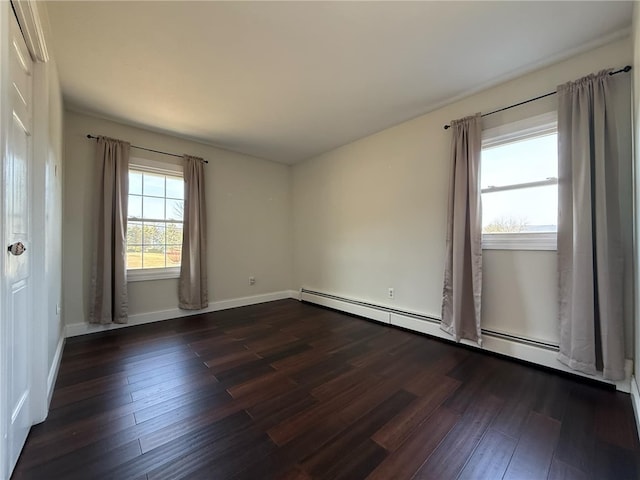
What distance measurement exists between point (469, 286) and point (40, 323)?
129 inches

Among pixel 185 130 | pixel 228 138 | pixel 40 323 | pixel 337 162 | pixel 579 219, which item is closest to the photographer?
pixel 40 323

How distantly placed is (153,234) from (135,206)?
0.42 m

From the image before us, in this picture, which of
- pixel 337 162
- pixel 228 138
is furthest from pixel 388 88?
pixel 228 138

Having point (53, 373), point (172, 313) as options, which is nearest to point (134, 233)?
point (172, 313)

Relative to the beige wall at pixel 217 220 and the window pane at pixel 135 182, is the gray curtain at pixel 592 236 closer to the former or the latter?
the beige wall at pixel 217 220

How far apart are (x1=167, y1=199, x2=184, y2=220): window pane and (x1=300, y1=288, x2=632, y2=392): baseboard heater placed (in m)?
2.39

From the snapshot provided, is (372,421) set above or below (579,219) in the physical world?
below

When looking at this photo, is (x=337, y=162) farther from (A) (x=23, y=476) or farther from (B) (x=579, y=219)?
(A) (x=23, y=476)

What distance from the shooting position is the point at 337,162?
13.5ft

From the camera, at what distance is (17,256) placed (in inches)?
50.3

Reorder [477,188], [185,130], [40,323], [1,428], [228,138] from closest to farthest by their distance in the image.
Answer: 1. [1,428]
2. [40,323]
3. [477,188]
4. [185,130]
5. [228,138]

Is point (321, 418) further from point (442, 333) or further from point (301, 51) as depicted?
point (301, 51)

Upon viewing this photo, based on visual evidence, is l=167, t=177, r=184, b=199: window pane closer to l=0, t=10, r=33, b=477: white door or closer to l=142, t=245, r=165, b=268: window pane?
l=142, t=245, r=165, b=268: window pane

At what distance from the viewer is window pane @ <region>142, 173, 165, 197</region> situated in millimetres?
3512
